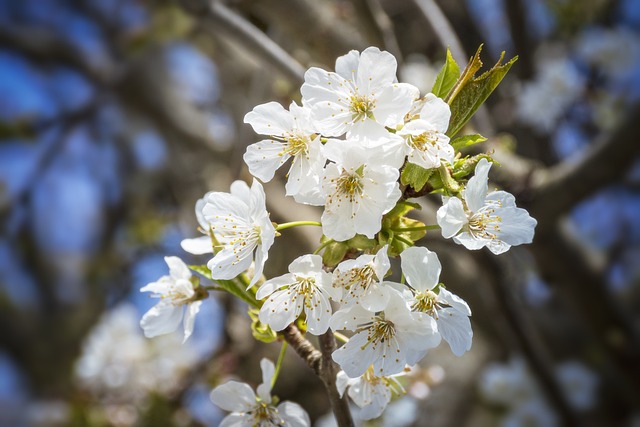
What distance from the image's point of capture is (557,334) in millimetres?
2336

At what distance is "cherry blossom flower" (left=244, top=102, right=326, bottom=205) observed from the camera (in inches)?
21.5

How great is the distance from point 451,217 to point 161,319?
368 mm

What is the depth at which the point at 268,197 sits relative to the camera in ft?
6.90

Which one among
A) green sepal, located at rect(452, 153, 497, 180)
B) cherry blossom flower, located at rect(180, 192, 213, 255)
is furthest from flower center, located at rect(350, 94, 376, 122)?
cherry blossom flower, located at rect(180, 192, 213, 255)

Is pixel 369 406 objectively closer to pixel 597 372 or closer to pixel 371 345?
pixel 371 345

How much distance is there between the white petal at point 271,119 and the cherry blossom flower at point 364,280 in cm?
17

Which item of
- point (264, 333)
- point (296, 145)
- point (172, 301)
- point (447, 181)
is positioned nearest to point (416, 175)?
point (447, 181)

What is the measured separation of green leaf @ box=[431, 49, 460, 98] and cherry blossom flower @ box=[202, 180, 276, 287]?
0.22m

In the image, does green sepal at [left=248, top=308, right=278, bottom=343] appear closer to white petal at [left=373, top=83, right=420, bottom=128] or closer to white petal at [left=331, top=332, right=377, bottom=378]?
white petal at [left=331, top=332, right=377, bottom=378]

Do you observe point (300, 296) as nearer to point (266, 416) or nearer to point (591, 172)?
point (266, 416)

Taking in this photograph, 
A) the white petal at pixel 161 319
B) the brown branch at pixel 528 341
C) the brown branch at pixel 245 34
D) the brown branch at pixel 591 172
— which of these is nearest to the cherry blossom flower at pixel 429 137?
the white petal at pixel 161 319

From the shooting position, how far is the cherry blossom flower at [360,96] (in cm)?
54

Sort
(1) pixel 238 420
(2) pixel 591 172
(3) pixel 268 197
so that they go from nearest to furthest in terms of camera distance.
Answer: (1) pixel 238 420 → (2) pixel 591 172 → (3) pixel 268 197

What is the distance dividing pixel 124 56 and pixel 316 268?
2.85 m
